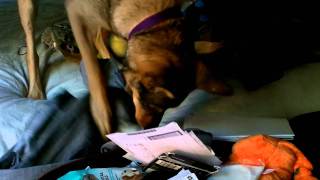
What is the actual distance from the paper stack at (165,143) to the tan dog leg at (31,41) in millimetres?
452

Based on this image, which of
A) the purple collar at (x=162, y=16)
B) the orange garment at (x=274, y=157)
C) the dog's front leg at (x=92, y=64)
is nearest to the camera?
the orange garment at (x=274, y=157)

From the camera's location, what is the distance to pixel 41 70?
4.50 ft

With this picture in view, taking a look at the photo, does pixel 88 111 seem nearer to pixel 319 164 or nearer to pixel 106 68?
pixel 106 68

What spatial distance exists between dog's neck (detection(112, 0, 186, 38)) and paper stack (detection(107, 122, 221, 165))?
35 centimetres

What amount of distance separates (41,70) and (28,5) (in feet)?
0.68

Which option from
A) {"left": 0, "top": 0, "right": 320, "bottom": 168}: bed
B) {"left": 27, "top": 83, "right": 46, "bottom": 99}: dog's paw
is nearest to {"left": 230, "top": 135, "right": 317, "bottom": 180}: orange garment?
{"left": 0, "top": 0, "right": 320, "bottom": 168}: bed

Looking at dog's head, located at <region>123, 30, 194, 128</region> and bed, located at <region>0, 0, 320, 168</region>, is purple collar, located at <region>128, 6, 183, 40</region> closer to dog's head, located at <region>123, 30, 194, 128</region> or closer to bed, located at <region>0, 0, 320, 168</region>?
dog's head, located at <region>123, 30, 194, 128</region>

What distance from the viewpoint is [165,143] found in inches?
37.6

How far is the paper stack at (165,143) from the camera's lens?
36.7 inches

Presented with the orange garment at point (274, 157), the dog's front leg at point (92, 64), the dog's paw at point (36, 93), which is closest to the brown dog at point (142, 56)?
the dog's front leg at point (92, 64)

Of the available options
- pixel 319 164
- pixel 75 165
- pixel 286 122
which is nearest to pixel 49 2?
pixel 75 165

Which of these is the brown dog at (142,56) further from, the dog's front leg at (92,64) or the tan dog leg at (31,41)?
the tan dog leg at (31,41)

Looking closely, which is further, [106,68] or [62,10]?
[62,10]

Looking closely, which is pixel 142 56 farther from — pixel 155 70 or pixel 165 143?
pixel 165 143
